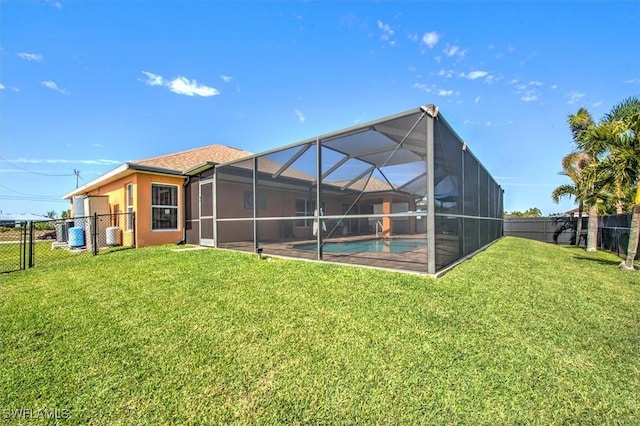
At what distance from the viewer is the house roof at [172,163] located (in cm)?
950

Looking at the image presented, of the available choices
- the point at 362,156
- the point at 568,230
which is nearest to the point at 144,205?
the point at 362,156

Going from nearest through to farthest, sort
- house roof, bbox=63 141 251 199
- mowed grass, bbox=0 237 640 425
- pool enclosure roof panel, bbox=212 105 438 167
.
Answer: mowed grass, bbox=0 237 640 425 < pool enclosure roof panel, bbox=212 105 438 167 < house roof, bbox=63 141 251 199

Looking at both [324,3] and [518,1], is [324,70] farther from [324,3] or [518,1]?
[518,1]

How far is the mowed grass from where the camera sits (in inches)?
83.3

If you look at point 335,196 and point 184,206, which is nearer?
point 335,196

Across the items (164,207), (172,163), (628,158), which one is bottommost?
(164,207)

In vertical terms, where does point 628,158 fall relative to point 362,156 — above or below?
below

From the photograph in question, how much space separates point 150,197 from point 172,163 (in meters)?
1.72

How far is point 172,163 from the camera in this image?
36.0ft

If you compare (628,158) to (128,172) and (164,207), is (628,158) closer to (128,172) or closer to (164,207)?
(164,207)

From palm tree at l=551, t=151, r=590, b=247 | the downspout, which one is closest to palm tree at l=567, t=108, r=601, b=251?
palm tree at l=551, t=151, r=590, b=247

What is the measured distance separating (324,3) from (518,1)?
476 cm

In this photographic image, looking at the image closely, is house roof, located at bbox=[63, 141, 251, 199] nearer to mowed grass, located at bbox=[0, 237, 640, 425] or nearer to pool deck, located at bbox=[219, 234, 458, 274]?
pool deck, located at bbox=[219, 234, 458, 274]

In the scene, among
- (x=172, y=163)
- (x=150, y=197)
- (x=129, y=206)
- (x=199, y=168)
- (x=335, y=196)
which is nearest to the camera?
(x=335, y=196)
